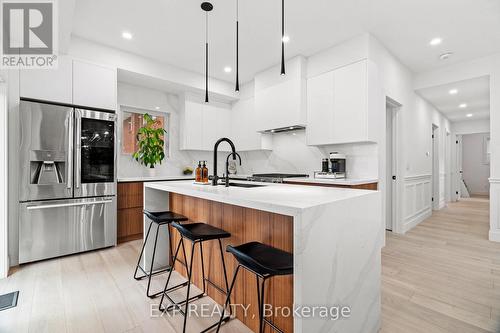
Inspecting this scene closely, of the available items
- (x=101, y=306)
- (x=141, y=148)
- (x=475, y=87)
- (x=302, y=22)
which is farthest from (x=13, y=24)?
Result: (x=475, y=87)

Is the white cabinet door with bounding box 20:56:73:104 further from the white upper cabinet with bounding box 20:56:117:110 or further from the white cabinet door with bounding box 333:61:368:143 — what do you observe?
the white cabinet door with bounding box 333:61:368:143

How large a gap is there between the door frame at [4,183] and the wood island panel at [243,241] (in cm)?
178

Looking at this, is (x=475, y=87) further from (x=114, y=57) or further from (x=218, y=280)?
(x=114, y=57)

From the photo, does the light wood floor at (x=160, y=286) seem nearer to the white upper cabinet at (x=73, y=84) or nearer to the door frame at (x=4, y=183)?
the door frame at (x=4, y=183)

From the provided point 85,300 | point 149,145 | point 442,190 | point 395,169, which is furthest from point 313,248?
point 442,190

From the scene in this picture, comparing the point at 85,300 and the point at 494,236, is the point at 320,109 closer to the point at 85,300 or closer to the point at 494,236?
the point at 494,236

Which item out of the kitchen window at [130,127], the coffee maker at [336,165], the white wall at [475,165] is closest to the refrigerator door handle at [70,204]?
the kitchen window at [130,127]

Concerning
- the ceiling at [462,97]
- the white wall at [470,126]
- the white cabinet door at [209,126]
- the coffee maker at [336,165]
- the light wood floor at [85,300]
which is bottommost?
the light wood floor at [85,300]

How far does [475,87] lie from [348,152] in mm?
3061

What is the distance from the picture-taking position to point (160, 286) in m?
2.32

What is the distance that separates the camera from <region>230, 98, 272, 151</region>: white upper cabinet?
4.75 metres

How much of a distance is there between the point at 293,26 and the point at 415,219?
3.95 meters

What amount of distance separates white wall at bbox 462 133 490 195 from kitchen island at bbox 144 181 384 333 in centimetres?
1067

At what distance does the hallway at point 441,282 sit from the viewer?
1.80 m
